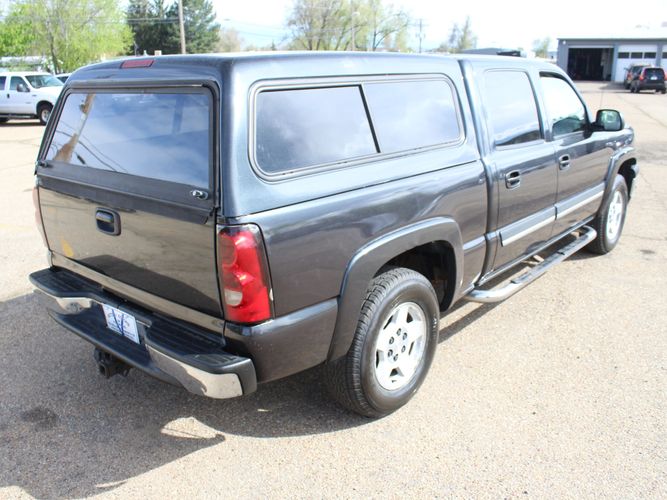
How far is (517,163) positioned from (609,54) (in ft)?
182

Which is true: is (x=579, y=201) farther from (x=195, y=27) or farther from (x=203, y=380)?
(x=195, y=27)

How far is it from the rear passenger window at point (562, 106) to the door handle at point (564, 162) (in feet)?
0.60

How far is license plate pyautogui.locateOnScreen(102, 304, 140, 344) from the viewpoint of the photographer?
290 centimetres

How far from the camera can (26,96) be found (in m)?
20.1

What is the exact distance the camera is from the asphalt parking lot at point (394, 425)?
275cm

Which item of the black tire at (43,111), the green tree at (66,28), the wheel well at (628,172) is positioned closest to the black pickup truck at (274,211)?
the wheel well at (628,172)

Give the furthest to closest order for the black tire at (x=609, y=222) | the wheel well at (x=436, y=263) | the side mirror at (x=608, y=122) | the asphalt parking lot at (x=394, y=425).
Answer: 1. the black tire at (x=609, y=222)
2. the side mirror at (x=608, y=122)
3. the wheel well at (x=436, y=263)
4. the asphalt parking lot at (x=394, y=425)

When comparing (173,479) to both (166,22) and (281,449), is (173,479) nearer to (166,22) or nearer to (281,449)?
(281,449)

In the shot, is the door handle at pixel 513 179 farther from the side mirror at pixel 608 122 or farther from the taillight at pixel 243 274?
the taillight at pixel 243 274

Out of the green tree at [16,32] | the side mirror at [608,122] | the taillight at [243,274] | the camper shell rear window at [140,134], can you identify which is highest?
the green tree at [16,32]

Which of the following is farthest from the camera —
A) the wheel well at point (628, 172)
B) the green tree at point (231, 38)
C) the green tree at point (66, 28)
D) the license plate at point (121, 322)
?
the green tree at point (231, 38)

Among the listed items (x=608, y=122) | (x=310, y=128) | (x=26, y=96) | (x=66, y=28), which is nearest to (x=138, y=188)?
(x=310, y=128)

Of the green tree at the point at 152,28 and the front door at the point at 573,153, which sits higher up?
the green tree at the point at 152,28

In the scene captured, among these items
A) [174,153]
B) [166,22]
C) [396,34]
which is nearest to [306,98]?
[174,153]
